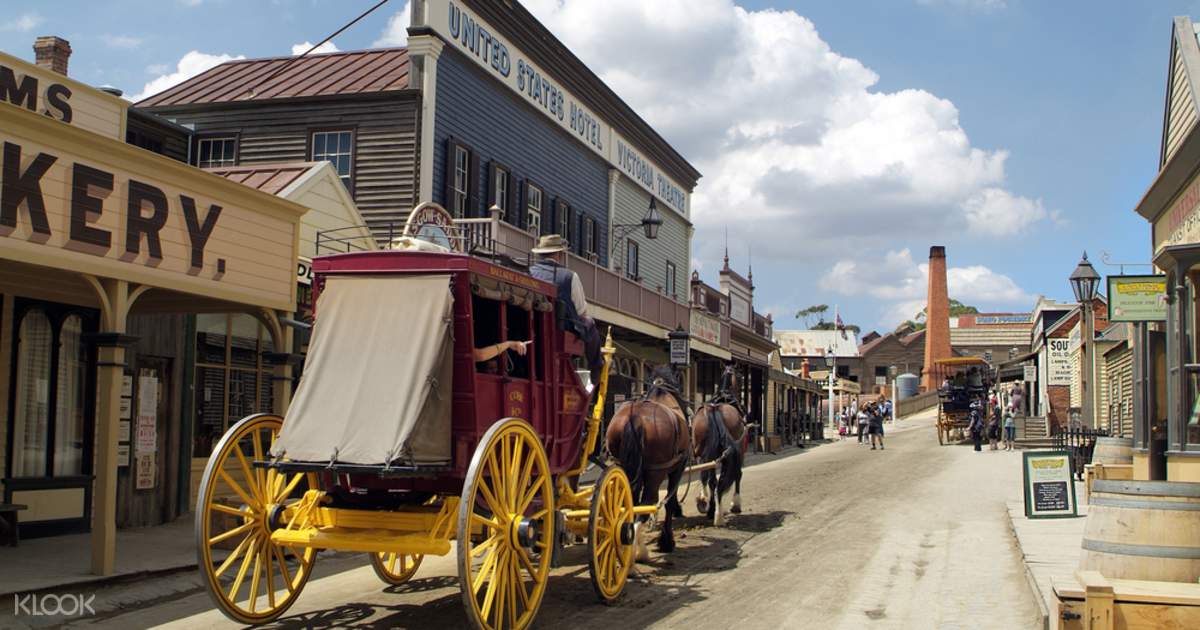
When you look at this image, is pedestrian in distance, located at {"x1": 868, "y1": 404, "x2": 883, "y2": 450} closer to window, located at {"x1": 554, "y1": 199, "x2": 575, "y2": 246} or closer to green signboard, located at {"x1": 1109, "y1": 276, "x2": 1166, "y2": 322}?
window, located at {"x1": 554, "y1": 199, "x2": 575, "y2": 246}

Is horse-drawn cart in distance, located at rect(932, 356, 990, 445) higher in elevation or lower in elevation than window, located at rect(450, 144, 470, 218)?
lower

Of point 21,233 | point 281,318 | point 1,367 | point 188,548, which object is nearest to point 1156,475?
point 281,318

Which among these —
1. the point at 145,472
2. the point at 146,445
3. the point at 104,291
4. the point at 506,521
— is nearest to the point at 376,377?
the point at 506,521

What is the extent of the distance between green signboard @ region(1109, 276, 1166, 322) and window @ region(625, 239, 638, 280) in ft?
56.4

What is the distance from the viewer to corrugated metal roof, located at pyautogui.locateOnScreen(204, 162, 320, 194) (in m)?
14.1

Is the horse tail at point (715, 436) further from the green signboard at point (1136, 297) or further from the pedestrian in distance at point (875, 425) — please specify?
the pedestrian in distance at point (875, 425)

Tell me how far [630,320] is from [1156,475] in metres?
12.4

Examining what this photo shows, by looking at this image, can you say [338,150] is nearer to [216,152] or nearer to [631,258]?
[216,152]

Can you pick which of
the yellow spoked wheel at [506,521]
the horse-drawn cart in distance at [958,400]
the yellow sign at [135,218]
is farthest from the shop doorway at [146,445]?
the horse-drawn cart in distance at [958,400]

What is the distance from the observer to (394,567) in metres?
9.02

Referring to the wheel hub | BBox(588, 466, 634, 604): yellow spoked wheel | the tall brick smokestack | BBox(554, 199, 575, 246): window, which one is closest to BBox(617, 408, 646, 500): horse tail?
BBox(588, 466, 634, 604): yellow spoked wheel

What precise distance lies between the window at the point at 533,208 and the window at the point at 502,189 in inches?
34.9

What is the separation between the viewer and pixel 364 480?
725 cm

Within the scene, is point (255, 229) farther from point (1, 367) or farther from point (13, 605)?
point (13, 605)
